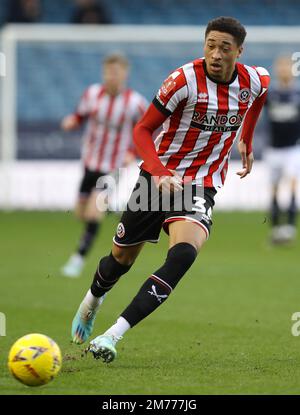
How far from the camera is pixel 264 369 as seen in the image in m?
5.74

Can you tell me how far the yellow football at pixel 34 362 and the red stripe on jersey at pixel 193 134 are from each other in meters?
1.52

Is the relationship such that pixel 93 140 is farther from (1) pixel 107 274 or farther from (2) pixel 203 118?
(2) pixel 203 118

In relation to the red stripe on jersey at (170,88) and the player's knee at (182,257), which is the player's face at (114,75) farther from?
the player's knee at (182,257)

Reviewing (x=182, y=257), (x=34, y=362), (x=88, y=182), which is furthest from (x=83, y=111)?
(x=34, y=362)

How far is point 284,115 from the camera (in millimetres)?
14000

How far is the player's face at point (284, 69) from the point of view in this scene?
13328 mm

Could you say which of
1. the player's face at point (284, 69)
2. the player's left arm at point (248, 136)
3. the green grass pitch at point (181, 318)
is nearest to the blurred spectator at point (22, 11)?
the green grass pitch at point (181, 318)

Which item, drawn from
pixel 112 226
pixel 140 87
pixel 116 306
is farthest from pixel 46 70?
pixel 116 306

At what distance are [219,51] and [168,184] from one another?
2.84 ft

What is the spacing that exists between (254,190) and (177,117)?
11032 mm

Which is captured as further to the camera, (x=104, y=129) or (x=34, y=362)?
(x=104, y=129)

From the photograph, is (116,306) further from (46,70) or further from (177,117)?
(46,70)

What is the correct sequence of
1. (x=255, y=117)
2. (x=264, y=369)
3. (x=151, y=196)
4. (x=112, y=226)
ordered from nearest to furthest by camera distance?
(x=264, y=369) → (x=151, y=196) → (x=255, y=117) → (x=112, y=226)

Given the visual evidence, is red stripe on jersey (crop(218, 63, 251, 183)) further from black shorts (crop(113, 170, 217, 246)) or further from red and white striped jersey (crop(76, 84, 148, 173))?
red and white striped jersey (crop(76, 84, 148, 173))
